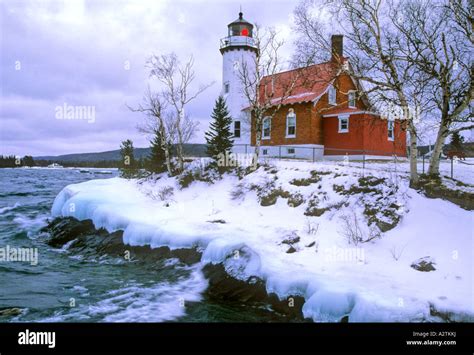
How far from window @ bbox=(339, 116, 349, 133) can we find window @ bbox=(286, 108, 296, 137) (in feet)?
10.9

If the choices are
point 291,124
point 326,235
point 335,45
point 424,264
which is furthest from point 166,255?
point 291,124

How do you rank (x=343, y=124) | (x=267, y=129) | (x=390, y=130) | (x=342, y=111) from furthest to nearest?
(x=267, y=129), (x=390, y=130), (x=343, y=124), (x=342, y=111)

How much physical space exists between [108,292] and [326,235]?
7.50 m

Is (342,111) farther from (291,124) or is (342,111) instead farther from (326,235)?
(326,235)

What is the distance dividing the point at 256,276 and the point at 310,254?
7.05 feet

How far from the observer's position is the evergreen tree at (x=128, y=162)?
3681 cm

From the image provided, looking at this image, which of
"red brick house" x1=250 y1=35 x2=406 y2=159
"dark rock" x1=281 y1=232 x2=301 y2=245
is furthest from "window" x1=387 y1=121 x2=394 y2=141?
"dark rock" x1=281 y1=232 x2=301 y2=245

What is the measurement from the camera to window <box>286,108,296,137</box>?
27438 millimetres

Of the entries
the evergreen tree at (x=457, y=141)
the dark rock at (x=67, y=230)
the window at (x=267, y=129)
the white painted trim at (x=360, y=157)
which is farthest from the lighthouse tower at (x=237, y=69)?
the evergreen tree at (x=457, y=141)

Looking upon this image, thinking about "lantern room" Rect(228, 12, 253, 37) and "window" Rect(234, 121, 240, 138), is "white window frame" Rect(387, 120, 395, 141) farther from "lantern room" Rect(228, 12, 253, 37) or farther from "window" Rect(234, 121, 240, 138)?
"lantern room" Rect(228, 12, 253, 37)

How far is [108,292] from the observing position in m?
10.9
